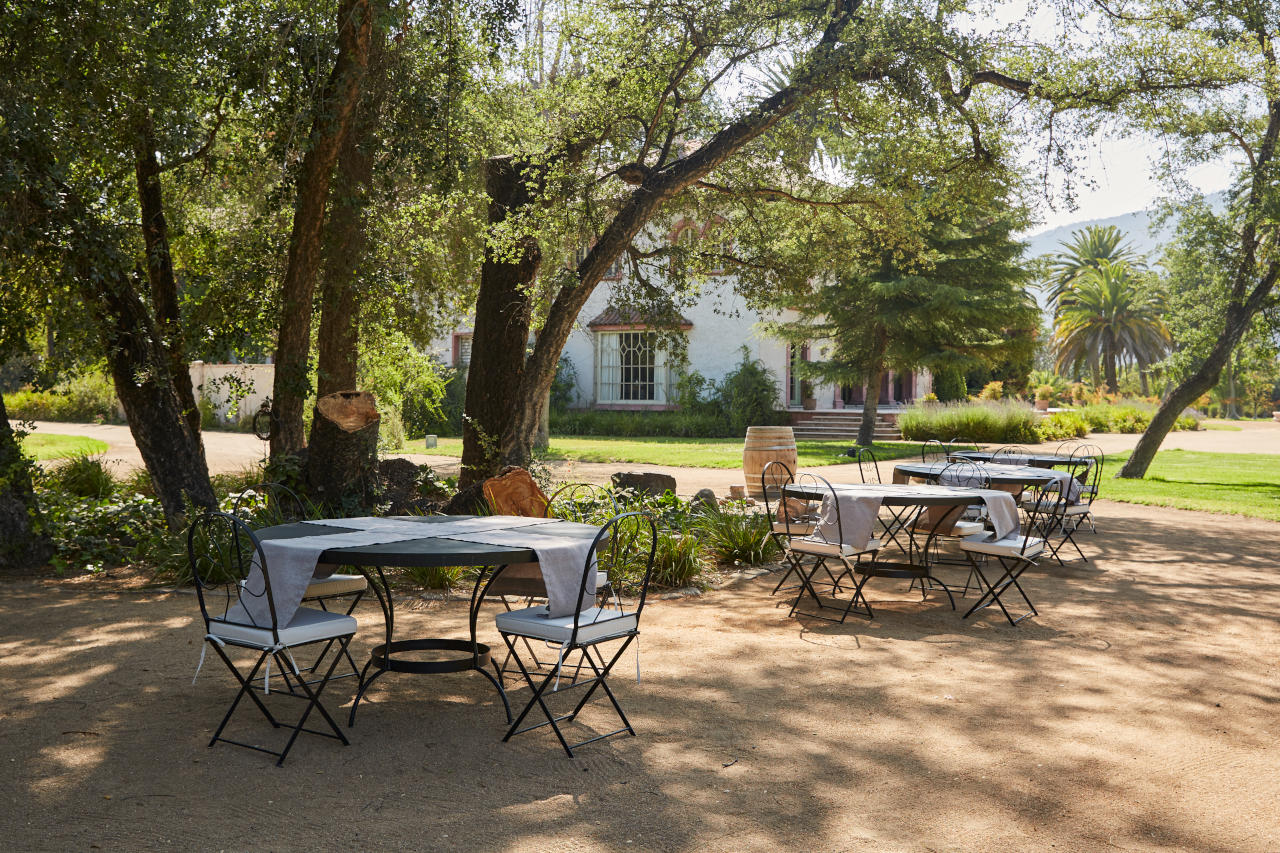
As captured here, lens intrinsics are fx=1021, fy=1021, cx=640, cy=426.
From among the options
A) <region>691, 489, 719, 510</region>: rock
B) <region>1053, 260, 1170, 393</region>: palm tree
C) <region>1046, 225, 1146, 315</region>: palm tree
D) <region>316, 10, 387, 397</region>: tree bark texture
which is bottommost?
<region>691, 489, 719, 510</region>: rock

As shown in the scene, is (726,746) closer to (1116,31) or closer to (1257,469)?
(1116,31)

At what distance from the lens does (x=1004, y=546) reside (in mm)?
6566

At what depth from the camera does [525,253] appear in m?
11.2

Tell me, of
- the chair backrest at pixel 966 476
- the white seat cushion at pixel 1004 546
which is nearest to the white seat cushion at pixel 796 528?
the white seat cushion at pixel 1004 546

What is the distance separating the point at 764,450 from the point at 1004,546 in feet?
16.4

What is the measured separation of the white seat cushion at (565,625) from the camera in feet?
13.3

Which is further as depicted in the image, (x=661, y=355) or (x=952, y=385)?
(x=952, y=385)

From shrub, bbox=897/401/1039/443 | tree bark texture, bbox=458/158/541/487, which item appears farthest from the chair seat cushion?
shrub, bbox=897/401/1039/443

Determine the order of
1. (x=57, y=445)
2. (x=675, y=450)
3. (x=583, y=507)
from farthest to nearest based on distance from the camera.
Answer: (x=675, y=450) → (x=57, y=445) → (x=583, y=507)

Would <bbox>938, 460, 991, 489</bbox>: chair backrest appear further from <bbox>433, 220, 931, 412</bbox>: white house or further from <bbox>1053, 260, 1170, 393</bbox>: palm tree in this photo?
<bbox>1053, 260, 1170, 393</bbox>: palm tree

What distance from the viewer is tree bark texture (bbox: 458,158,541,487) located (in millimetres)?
11000

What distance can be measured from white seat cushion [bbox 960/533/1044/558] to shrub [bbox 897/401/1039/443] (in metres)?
17.2

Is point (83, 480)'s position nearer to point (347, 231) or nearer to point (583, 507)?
point (347, 231)

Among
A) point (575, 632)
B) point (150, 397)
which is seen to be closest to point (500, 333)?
point (150, 397)
